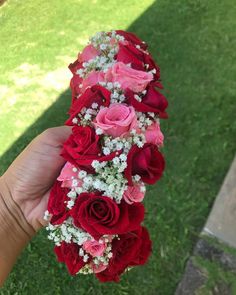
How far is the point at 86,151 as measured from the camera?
1.85 meters

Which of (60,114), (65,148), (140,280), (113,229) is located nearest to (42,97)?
(60,114)

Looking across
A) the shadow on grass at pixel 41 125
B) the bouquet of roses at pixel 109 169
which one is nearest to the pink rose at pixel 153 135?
the bouquet of roses at pixel 109 169

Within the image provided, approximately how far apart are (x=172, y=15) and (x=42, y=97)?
4.24ft

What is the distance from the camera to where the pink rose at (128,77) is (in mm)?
2021

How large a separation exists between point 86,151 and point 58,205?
260 millimetres

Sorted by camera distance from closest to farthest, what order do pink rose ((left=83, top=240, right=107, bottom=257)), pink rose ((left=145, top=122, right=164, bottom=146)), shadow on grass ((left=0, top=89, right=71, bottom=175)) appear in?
pink rose ((left=83, top=240, right=107, bottom=257)) < pink rose ((left=145, top=122, right=164, bottom=146)) < shadow on grass ((left=0, top=89, right=71, bottom=175))

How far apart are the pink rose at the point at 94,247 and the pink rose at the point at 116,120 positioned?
0.41m

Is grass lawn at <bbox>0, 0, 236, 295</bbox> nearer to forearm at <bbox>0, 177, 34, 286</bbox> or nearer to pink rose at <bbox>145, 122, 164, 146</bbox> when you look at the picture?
forearm at <bbox>0, 177, 34, 286</bbox>

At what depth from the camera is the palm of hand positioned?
236 cm

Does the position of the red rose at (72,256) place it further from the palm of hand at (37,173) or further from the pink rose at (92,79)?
the pink rose at (92,79)

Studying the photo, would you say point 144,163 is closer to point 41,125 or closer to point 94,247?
point 94,247

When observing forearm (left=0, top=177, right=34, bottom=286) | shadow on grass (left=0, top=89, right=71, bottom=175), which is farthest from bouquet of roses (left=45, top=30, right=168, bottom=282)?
shadow on grass (left=0, top=89, right=71, bottom=175)

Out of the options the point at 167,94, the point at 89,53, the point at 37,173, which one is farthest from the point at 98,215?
the point at 167,94

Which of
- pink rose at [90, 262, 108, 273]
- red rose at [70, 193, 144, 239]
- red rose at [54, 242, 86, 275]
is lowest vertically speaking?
pink rose at [90, 262, 108, 273]
